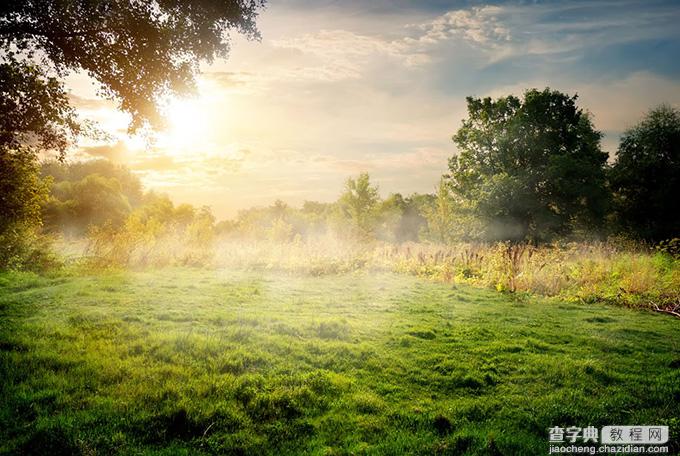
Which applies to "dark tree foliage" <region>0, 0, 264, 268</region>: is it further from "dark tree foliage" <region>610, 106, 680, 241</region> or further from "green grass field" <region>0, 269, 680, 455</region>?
"dark tree foliage" <region>610, 106, 680, 241</region>

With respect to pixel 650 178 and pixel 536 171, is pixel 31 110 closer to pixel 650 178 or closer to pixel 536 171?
pixel 536 171

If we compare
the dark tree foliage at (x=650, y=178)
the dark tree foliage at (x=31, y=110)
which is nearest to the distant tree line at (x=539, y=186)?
the dark tree foliage at (x=650, y=178)

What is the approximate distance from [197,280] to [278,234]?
1851 centimetres

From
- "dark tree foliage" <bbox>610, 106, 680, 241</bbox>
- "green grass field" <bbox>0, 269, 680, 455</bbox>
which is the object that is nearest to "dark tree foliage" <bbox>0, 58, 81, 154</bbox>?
"green grass field" <bbox>0, 269, 680, 455</bbox>

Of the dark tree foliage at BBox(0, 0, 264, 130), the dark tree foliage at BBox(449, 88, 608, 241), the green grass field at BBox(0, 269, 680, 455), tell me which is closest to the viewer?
the green grass field at BBox(0, 269, 680, 455)

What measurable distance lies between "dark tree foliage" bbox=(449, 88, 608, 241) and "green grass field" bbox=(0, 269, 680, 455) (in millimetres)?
20579

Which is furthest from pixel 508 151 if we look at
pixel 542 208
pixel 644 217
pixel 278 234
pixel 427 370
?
pixel 427 370

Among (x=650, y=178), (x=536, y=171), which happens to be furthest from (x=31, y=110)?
(x=650, y=178)

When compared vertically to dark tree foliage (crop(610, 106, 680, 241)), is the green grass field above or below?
below

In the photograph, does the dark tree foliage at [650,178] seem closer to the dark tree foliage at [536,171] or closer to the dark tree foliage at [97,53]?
the dark tree foliage at [536,171]

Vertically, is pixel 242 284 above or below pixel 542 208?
below

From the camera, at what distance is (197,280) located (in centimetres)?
1484

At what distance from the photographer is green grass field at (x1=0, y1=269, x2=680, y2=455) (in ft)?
13.1

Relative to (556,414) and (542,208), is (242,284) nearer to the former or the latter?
(556,414)
